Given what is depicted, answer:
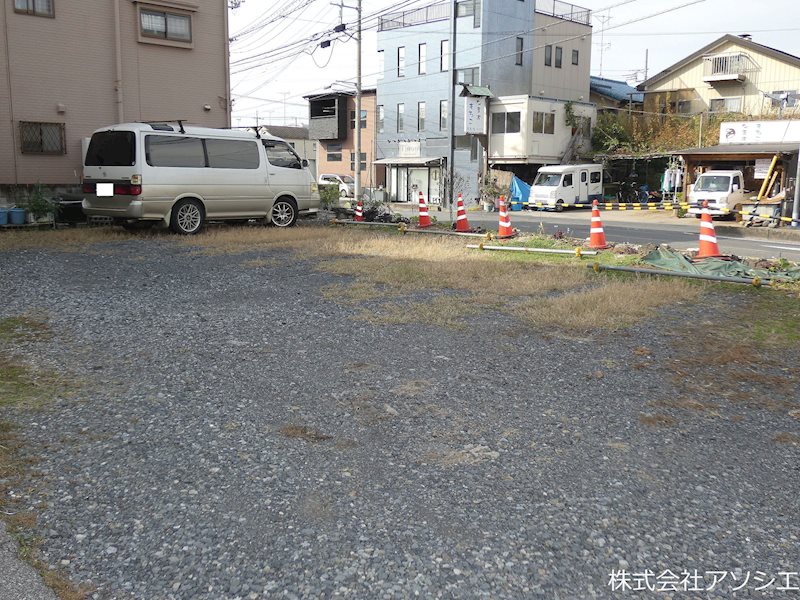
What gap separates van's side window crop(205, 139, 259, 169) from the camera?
1412 cm

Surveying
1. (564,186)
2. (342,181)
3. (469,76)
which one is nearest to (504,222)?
(564,186)

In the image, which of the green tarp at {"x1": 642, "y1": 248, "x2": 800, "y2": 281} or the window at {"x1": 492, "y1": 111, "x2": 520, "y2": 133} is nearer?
the green tarp at {"x1": 642, "y1": 248, "x2": 800, "y2": 281}

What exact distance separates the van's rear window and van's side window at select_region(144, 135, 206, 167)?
0.96 ft

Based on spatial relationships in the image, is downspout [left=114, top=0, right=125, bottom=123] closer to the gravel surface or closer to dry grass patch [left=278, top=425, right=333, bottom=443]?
the gravel surface

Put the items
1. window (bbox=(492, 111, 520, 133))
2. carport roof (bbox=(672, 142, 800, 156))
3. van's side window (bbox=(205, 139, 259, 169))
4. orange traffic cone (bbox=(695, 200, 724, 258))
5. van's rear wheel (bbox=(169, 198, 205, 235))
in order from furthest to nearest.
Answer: window (bbox=(492, 111, 520, 133)) → carport roof (bbox=(672, 142, 800, 156)) → van's side window (bbox=(205, 139, 259, 169)) → van's rear wheel (bbox=(169, 198, 205, 235)) → orange traffic cone (bbox=(695, 200, 724, 258))

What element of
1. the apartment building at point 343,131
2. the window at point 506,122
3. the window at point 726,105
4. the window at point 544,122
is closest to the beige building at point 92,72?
the window at point 506,122

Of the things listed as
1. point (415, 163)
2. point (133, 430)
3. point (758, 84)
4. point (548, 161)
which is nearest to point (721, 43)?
point (758, 84)

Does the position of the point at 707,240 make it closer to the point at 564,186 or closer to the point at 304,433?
the point at 304,433

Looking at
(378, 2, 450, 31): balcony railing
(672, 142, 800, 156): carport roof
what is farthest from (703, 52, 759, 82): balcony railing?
(378, 2, 450, 31): balcony railing

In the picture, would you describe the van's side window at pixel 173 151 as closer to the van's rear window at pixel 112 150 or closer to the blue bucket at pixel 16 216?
the van's rear window at pixel 112 150

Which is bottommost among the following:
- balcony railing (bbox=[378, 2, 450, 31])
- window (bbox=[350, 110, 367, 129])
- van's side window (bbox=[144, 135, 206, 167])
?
van's side window (bbox=[144, 135, 206, 167])

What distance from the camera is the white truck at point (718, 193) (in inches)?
1032

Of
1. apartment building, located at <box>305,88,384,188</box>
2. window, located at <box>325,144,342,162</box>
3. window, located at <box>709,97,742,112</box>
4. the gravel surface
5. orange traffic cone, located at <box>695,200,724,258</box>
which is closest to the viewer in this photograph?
the gravel surface

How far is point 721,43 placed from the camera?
38.2m
